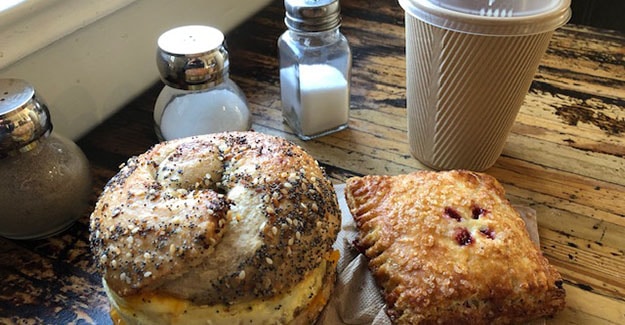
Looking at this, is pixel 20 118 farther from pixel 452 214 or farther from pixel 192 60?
pixel 452 214

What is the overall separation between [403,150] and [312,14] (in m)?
0.44

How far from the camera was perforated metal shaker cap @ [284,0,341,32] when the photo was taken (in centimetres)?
133

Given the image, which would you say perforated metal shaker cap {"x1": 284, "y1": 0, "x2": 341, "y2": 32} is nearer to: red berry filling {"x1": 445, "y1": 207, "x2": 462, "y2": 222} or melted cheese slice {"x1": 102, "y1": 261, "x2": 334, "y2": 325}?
red berry filling {"x1": 445, "y1": 207, "x2": 462, "y2": 222}

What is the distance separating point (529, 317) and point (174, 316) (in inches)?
25.8

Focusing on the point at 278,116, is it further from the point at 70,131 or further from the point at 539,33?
the point at 539,33

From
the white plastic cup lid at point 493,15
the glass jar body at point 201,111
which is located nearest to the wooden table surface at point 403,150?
the glass jar body at point 201,111

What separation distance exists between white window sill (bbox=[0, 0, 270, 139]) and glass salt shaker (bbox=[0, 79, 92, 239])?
6.6 inches

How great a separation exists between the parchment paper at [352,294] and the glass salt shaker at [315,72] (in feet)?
1.28

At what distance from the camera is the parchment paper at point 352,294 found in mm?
1045

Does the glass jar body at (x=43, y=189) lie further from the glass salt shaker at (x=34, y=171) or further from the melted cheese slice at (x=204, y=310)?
the melted cheese slice at (x=204, y=310)

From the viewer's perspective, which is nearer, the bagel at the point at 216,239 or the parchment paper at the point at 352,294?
the bagel at the point at 216,239

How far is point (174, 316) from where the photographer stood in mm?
911

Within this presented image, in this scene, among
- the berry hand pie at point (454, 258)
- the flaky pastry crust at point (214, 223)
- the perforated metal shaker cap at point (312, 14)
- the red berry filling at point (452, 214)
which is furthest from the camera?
the perforated metal shaker cap at point (312, 14)

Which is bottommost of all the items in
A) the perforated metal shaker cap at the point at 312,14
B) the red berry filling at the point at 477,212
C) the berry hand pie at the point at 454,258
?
the berry hand pie at the point at 454,258
